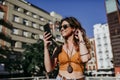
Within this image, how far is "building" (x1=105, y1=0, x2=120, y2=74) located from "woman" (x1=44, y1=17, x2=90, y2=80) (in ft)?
120

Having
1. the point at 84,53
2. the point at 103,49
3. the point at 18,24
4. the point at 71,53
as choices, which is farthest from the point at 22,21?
the point at 84,53

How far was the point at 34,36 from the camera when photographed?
42.6 metres

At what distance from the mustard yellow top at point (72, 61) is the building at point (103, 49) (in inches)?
2026

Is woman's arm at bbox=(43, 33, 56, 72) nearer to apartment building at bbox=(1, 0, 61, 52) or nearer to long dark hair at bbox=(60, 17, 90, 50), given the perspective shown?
long dark hair at bbox=(60, 17, 90, 50)

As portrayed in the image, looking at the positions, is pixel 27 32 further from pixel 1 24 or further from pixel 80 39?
pixel 80 39

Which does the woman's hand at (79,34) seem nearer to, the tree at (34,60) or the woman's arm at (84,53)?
the woman's arm at (84,53)

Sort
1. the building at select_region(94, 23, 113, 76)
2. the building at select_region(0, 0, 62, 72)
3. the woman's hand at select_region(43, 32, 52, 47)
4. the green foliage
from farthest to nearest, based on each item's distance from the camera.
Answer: the building at select_region(94, 23, 113, 76), the building at select_region(0, 0, 62, 72), the green foliage, the woman's hand at select_region(43, 32, 52, 47)

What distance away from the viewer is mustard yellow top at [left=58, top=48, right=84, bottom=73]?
2.17 meters

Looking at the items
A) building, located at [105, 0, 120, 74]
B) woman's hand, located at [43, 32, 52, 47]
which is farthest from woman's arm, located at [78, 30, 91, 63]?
building, located at [105, 0, 120, 74]

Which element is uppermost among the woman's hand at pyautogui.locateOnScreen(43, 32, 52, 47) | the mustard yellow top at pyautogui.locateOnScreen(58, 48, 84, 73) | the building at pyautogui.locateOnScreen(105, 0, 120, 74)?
the building at pyautogui.locateOnScreen(105, 0, 120, 74)

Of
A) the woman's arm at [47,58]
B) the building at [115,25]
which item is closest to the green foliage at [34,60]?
the building at [115,25]

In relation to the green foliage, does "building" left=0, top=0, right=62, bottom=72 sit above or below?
above

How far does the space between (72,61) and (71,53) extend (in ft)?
0.33

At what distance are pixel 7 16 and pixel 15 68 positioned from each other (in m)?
9.21
